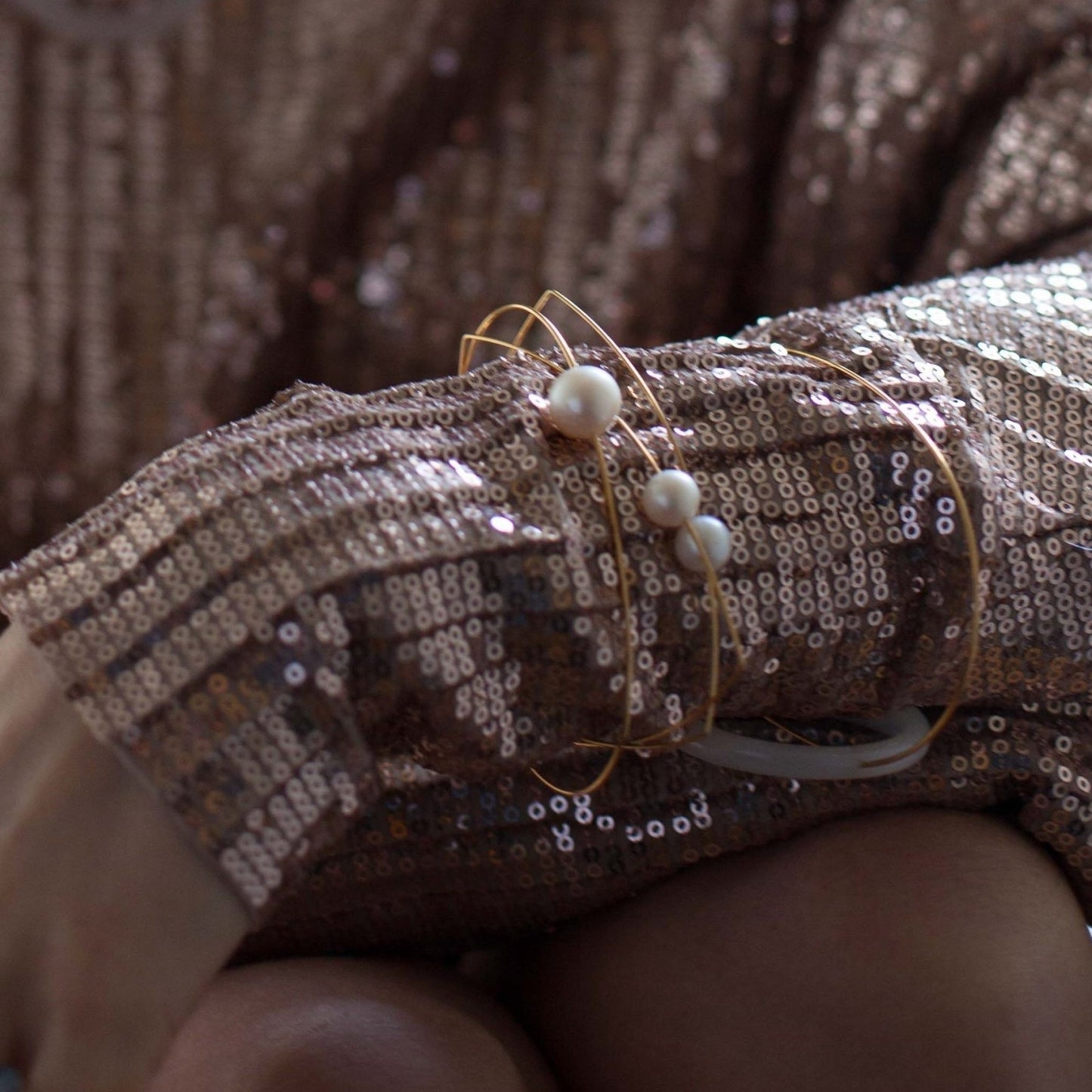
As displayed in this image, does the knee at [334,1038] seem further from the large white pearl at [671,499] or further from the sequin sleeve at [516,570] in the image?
the large white pearl at [671,499]

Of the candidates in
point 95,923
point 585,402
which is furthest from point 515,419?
point 95,923

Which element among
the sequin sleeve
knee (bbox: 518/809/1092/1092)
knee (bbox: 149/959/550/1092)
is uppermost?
the sequin sleeve

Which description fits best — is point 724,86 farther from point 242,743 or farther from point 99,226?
point 242,743

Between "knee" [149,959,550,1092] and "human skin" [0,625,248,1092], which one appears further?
"knee" [149,959,550,1092]

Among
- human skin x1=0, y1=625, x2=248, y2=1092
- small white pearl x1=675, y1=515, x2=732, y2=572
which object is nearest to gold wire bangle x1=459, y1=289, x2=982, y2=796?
small white pearl x1=675, y1=515, x2=732, y2=572

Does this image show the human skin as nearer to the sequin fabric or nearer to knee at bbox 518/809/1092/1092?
the sequin fabric

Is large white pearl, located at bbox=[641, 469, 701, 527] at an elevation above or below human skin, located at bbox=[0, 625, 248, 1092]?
above

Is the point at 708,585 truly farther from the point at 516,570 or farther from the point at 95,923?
the point at 95,923
